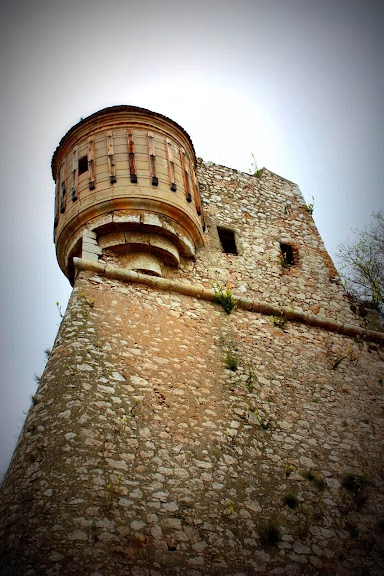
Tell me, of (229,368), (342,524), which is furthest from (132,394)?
(342,524)

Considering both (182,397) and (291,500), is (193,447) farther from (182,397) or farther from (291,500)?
(291,500)

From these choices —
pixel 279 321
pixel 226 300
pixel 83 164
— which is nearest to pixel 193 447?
pixel 226 300

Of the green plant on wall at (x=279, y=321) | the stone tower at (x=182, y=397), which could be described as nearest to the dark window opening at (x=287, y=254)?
the stone tower at (x=182, y=397)

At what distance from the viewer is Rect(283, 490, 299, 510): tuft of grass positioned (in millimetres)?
4898

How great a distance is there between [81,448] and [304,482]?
9.22 feet

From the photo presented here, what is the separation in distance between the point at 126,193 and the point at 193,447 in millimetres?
4329

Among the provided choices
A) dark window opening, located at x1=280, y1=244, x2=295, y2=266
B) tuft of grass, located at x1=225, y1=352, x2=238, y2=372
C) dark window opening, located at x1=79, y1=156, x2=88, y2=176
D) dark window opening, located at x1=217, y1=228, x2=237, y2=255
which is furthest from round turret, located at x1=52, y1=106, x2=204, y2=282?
dark window opening, located at x1=280, y1=244, x2=295, y2=266

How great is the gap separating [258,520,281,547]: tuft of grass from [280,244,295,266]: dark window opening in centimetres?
584

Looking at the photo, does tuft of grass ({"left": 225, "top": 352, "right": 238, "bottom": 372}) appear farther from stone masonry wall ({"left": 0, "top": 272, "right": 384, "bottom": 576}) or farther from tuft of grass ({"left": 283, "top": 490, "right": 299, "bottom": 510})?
tuft of grass ({"left": 283, "top": 490, "right": 299, "bottom": 510})

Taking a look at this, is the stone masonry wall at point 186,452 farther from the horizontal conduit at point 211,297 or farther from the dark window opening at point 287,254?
the dark window opening at point 287,254

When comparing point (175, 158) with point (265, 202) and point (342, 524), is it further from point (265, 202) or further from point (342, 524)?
point (342, 524)

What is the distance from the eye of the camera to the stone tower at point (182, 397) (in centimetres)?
405

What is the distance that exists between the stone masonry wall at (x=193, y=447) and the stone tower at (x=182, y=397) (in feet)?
0.06

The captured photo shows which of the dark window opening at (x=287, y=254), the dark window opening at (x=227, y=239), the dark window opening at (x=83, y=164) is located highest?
the dark window opening at (x=83, y=164)
